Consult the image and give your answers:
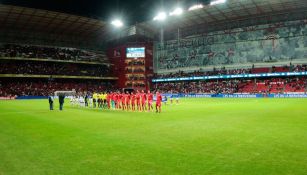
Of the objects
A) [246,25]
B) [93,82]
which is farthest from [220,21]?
[93,82]

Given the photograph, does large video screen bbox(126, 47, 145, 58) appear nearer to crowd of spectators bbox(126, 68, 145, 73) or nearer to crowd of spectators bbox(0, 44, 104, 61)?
crowd of spectators bbox(126, 68, 145, 73)

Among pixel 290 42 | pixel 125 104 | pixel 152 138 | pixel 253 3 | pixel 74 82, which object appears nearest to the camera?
pixel 152 138

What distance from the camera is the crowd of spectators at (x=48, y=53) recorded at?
246 ft

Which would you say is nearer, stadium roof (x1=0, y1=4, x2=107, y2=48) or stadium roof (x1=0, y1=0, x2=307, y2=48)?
stadium roof (x1=0, y1=0, x2=307, y2=48)

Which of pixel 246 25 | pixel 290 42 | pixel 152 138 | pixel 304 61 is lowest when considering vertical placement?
pixel 152 138

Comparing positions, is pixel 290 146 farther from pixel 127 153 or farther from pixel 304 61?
pixel 304 61

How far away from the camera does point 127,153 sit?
9.09 m

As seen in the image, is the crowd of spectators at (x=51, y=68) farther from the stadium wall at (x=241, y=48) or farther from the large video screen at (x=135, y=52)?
the stadium wall at (x=241, y=48)

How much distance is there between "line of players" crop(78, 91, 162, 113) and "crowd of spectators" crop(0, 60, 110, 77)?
1804 inches

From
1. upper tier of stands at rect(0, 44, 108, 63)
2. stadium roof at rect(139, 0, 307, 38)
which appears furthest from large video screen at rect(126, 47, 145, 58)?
upper tier of stands at rect(0, 44, 108, 63)

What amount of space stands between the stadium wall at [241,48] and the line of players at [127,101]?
4478 centimetres

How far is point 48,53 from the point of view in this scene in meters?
81.1

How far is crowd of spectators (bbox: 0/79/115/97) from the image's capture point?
70438mm

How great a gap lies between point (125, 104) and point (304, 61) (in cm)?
4934
